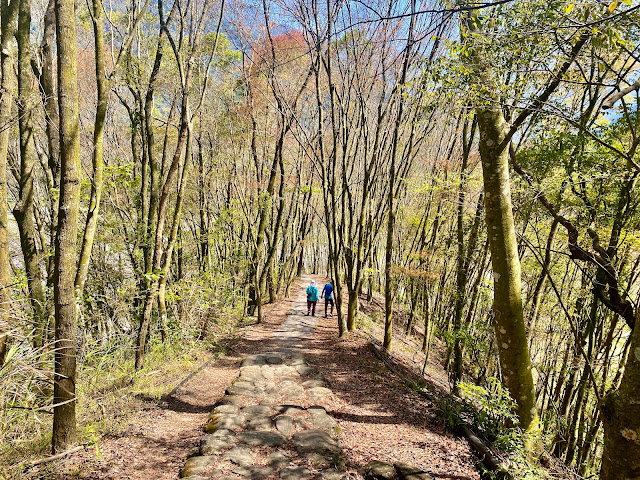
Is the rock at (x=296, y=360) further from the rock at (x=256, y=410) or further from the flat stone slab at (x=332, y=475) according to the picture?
the flat stone slab at (x=332, y=475)

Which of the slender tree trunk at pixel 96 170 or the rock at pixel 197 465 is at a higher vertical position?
the slender tree trunk at pixel 96 170

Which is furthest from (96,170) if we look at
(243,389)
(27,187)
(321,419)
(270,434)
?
(321,419)

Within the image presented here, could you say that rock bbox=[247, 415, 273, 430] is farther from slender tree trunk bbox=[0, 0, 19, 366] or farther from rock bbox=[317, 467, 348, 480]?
slender tree trunk bbox=[0, 0, 19, 366]

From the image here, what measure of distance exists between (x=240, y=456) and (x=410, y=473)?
6.24 feet

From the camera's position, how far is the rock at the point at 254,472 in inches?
142

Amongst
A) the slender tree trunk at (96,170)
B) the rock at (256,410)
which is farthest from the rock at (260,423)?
the slender tree trunk at (96,170)

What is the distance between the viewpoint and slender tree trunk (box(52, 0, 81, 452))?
3.07 meters

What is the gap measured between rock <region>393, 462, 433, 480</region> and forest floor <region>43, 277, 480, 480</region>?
0.52 feet

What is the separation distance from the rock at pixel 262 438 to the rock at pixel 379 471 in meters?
1.10

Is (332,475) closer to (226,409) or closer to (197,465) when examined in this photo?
(197,465)

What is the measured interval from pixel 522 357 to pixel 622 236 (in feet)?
10.7

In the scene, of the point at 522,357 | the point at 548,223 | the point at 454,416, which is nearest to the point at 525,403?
the point at 522,357

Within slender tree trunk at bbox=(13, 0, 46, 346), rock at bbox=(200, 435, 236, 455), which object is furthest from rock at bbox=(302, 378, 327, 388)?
slender tree trunk at bbox=(13, 0, 46, 346)

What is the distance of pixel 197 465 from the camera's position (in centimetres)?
371
